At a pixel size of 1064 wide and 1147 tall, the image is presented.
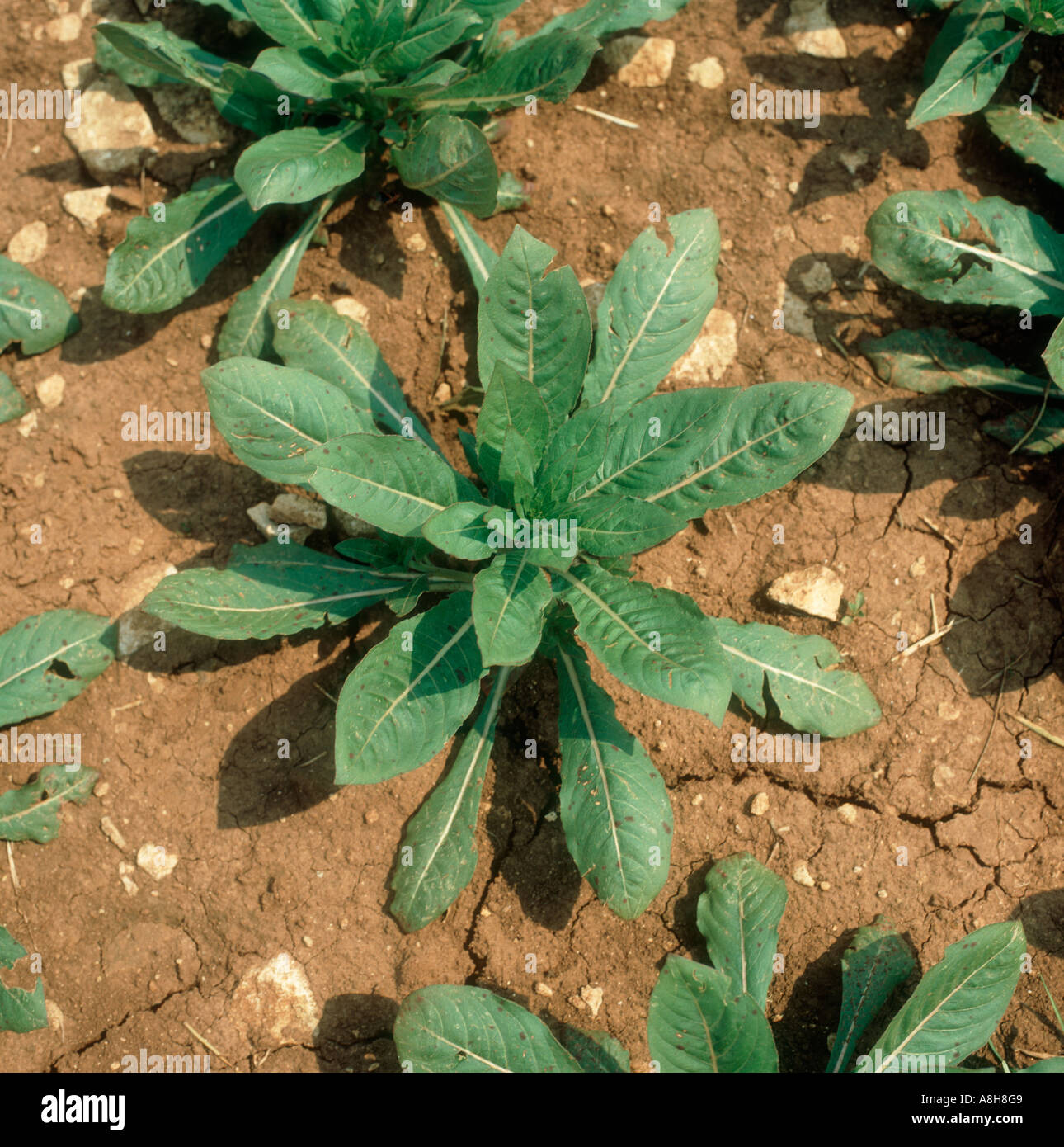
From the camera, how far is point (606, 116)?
3.71 metres

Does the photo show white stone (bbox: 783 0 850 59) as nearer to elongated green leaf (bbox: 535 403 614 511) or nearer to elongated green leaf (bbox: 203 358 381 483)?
elongated green leaf (bbox: 535 403 614 511)

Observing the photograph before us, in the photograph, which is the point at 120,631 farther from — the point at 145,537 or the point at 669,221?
the point at 669,221

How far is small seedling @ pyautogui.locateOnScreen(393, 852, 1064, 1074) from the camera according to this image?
8.25ft

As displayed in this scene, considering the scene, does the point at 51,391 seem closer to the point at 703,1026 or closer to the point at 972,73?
the point at 703,1026

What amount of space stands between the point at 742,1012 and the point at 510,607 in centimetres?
123

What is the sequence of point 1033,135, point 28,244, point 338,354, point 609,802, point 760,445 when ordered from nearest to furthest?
point 760,445, point 609,802, point 338,354, point 1033,135, point 28,244

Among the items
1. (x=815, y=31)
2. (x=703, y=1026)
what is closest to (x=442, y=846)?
(x=703, y=1026)

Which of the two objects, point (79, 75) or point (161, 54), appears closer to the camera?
point (161, 54)

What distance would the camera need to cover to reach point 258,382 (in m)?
2.83

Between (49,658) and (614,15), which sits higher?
(614,15)

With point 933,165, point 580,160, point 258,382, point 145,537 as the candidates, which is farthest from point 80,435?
point 933,165

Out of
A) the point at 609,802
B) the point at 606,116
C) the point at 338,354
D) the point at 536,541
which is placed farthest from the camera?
the point at 606,116

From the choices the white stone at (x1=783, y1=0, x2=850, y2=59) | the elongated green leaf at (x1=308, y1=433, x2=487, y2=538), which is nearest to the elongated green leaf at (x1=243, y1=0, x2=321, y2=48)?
the elongated green leaf at (x1=308, y1=433, x2=487, y2=538)
